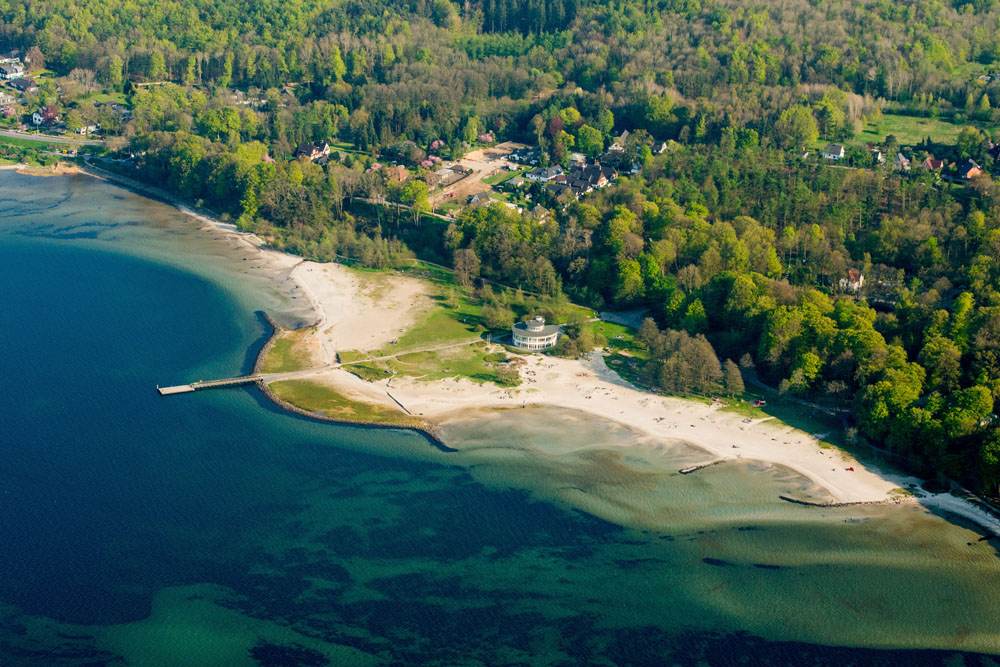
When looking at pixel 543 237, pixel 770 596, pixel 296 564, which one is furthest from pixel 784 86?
pixel 296 564

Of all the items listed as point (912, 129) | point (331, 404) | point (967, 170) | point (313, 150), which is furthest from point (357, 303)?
point (912, 129)

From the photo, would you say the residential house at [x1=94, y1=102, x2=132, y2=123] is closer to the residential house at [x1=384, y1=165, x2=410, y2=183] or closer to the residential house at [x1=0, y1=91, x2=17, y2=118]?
the residential house at [x1=0, y1=91, x2=17, y2=118]

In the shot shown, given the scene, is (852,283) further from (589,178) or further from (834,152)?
(589,178)

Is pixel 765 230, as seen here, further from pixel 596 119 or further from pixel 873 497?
pixel 596 119

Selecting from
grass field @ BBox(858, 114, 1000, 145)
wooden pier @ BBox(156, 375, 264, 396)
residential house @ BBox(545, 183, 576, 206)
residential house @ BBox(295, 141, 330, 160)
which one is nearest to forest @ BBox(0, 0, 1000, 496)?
grass field @ BBox(858, 114, 1000, 145)

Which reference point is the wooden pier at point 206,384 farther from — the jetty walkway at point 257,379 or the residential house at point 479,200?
the residential house at point 479,200
